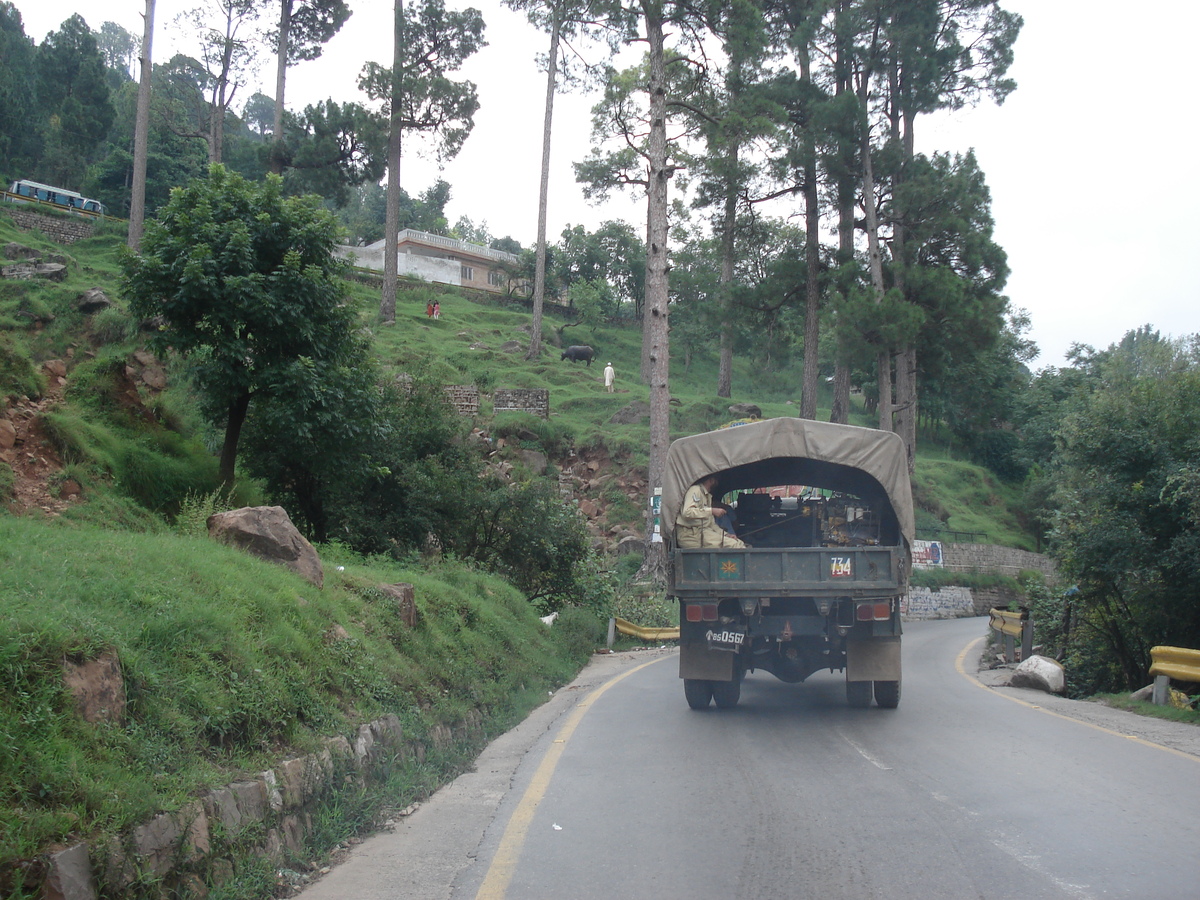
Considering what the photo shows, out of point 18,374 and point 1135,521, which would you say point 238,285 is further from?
point 1135,521

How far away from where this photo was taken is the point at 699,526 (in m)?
10.9

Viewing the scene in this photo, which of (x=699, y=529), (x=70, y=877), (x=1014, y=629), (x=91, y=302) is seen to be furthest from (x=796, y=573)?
(x=91, y=302)

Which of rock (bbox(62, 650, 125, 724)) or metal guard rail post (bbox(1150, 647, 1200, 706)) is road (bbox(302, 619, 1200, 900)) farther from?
rock (bbox(62, 650, 125, 724))

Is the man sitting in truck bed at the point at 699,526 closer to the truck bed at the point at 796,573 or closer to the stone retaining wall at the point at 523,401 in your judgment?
the truck bed at the point at 796,573

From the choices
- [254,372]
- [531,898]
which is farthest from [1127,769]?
[254,372]

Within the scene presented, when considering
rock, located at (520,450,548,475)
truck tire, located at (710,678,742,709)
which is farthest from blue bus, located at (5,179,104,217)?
truck tire, located at (710,678,742,709)

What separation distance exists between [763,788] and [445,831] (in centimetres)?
257

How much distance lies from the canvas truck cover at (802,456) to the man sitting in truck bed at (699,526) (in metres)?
0.29

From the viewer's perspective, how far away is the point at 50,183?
54.9 meters

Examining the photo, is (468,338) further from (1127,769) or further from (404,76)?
(1127,769)

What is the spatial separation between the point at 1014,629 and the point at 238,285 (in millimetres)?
16192

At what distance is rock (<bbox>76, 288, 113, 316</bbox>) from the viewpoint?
723 inches

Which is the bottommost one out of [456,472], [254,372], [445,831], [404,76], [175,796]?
[445,831]

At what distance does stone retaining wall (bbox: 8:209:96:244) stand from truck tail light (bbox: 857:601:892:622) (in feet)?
136
